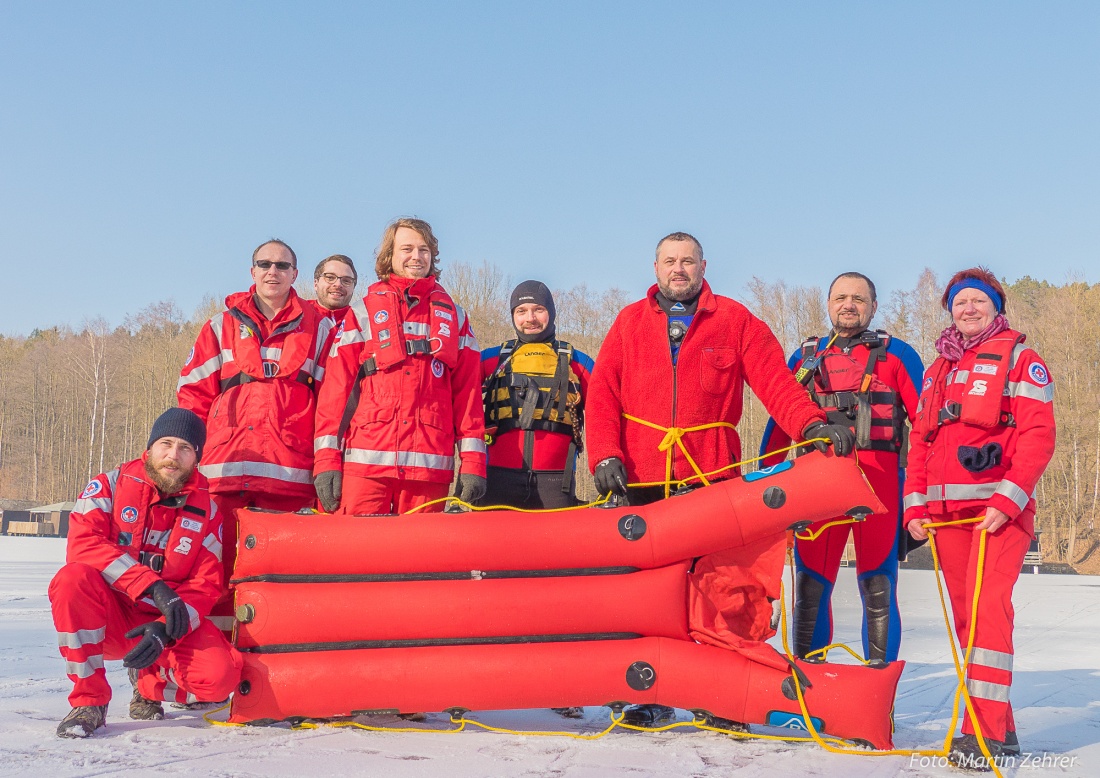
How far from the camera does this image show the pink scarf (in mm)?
3525

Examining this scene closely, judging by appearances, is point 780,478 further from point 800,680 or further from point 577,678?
point 577,678

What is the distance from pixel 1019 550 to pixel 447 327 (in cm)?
246

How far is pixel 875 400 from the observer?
4176mm

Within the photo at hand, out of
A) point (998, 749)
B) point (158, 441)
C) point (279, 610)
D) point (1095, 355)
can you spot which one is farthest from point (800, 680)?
point (1095, 355)

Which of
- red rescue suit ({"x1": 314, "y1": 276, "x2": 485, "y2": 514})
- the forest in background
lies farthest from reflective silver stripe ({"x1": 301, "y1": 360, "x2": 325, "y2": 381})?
the forest in background

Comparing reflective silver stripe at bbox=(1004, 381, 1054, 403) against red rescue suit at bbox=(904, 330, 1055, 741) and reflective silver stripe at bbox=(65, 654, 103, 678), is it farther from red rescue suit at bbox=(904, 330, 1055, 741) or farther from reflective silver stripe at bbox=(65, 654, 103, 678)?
reflective silver stripe at bbox=(65, 654, 103, 678)

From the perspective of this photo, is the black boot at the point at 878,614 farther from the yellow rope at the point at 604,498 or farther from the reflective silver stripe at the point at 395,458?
the reflective silver stripe at the point at 395,458

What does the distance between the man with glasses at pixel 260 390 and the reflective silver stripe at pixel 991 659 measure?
2.81 meters

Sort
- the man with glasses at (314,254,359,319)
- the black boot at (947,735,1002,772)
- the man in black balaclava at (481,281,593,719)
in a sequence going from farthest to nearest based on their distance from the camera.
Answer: the man with glasses at (314,254,359,319) < the man in black balaclava at (481,281,593,719) < the black boot at (947,735,1002,772)

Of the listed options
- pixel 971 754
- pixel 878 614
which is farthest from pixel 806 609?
pixel 971 754

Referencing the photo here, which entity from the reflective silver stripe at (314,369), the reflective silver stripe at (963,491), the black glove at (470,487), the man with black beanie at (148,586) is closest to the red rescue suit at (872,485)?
the reflective silver stripe at (963,491)

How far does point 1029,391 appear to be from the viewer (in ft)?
11.0

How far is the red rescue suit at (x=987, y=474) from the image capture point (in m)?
3.21

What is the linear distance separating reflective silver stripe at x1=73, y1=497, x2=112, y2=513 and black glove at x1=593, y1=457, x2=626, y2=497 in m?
1.91
